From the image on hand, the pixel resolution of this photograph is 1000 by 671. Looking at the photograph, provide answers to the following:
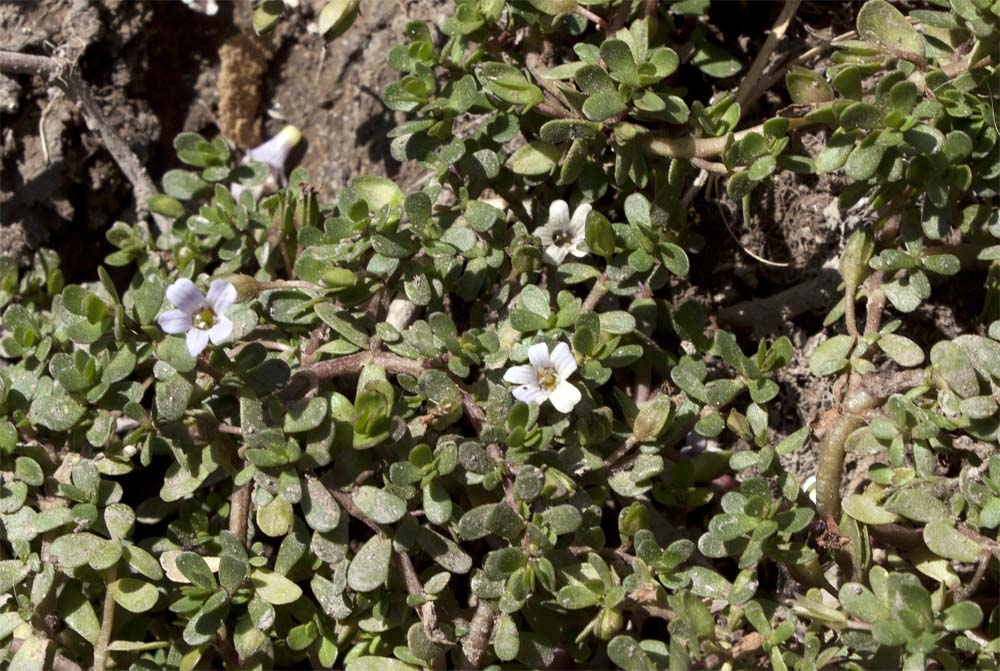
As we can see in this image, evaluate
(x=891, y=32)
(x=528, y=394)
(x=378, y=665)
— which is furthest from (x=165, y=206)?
(x=891, y=32)

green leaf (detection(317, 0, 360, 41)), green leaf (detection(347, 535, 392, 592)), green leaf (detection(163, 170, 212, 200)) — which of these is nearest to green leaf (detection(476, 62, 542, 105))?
green leaf (detection(317, 0, 360, 41))

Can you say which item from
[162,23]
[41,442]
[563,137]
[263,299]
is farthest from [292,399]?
[162,23]

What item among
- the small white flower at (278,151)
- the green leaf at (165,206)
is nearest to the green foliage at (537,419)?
the green leaf at (165,206)

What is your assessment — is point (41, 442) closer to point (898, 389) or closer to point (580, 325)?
point (580, 325)

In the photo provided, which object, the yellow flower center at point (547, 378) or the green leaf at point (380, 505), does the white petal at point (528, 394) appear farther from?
the green leaf at point (380, 505)

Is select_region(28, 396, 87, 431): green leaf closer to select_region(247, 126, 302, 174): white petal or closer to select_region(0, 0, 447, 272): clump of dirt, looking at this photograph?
select_region(0, 0, 447, 272): clump of dirt

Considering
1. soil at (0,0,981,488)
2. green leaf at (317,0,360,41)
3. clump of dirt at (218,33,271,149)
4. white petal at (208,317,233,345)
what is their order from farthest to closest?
clump of dirt at (218,33,271,149) < soil at (0,0,981,488) < green leaf at (317,0,360,41) < white petal at (208,317,233,345)

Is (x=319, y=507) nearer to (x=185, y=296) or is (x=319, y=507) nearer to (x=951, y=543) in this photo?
(x=185, y=296)
